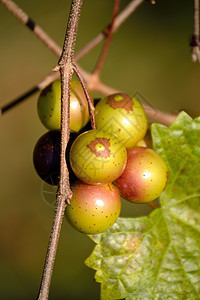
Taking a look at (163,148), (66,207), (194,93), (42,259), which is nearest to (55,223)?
(66,207)

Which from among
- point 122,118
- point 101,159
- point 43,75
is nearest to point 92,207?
point 101,159

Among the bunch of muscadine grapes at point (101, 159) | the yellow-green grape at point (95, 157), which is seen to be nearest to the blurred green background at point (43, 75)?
the bunch of muscadine grapes at point (101, 159)

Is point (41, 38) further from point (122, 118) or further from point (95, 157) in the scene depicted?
point (95, 157)

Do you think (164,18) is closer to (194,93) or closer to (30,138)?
(194,93)

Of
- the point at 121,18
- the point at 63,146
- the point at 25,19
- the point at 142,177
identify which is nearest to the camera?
the point at 63,146

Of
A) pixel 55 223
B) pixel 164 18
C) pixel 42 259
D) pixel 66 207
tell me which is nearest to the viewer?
pixel 55 223

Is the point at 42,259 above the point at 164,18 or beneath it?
beneath

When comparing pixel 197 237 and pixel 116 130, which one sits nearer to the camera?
pixel 116 130
